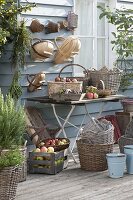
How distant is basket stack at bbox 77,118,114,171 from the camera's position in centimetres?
534

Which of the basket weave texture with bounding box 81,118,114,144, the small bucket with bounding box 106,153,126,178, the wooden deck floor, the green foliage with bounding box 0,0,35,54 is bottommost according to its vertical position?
the wooden deck floor

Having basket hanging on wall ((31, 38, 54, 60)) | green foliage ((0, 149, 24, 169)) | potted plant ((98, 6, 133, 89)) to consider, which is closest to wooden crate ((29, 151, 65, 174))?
green foliage ((0, 149, 24, 169))

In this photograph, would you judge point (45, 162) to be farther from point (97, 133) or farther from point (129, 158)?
point (129, 158)

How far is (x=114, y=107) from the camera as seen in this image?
737 cm

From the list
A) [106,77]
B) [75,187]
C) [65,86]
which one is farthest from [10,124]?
[106,77]

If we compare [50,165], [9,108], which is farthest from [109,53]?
[9,108]

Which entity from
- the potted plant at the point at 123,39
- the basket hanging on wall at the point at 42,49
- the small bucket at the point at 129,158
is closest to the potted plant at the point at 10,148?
the small bucket at the point at 129,158

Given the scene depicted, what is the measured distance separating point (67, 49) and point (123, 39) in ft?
3.89

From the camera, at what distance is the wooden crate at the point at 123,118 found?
7066mm

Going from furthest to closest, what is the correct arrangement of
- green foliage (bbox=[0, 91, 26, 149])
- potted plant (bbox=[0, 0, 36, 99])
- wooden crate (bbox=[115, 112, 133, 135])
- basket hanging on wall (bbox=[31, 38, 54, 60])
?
1. wooden crate (bbox=[115, 112, 133, 135])
2. basket hanging on wall (bbox=[31, 38, 54, 60])
3. potted plant (bbox=[0, 0, 36, 99])
4. green foliage (bbox=[0, 91, 26, 149])

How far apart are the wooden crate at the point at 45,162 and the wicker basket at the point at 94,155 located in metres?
0.26

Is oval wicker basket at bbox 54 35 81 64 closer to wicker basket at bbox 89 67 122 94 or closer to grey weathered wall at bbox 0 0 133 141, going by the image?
grey weathered wall at bbox 0 0 133 141

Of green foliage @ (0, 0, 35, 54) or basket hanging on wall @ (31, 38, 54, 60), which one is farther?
basket hanging on wall @ (31, 38, 54, 60)

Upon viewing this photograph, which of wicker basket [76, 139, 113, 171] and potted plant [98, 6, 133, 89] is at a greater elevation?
potted plant [98, 6, 133, 89]
